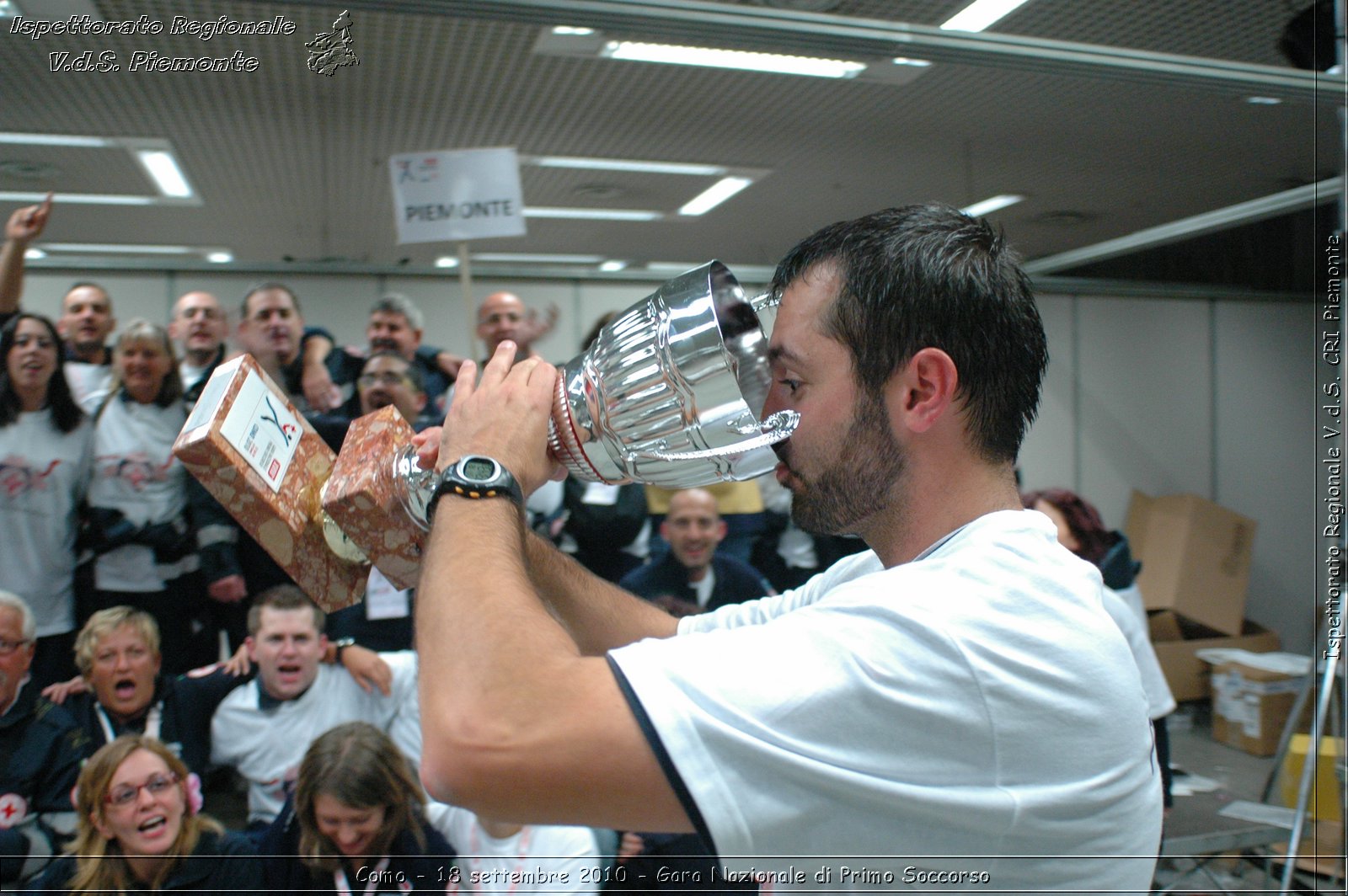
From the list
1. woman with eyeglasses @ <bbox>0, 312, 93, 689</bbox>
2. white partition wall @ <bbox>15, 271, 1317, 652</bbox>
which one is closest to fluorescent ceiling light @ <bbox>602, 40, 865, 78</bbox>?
woman with eyeglasses @ <bbox>0, 312, 93, 689</bbox>

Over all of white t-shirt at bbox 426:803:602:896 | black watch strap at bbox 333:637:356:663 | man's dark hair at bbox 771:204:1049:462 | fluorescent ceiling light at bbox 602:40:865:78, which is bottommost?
white t-shirt at bbox 426:803:602:896

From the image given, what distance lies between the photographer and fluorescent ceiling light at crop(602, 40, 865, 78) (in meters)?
2.72

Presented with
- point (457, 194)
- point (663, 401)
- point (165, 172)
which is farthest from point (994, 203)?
point (663, 401)

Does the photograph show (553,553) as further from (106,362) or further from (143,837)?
(106,362)

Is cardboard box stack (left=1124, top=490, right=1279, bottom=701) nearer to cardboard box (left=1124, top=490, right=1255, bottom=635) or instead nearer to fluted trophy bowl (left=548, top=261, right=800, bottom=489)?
cardboard box (left=1124, top=490, right=1255, bottom=635)

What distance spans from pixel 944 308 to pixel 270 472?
1.94 ft

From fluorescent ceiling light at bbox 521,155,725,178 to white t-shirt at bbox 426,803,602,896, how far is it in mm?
2655

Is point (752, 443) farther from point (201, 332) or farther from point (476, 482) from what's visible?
point (201, 332)

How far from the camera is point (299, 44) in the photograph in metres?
2.49

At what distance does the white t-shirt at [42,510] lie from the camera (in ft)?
7.07

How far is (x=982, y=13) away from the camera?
8.01ft

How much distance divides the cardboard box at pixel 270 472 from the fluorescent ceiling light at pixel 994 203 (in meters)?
3.97

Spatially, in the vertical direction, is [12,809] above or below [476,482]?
below

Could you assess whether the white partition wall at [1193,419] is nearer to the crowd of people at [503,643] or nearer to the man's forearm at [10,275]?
the crowd of people at [503,643]
